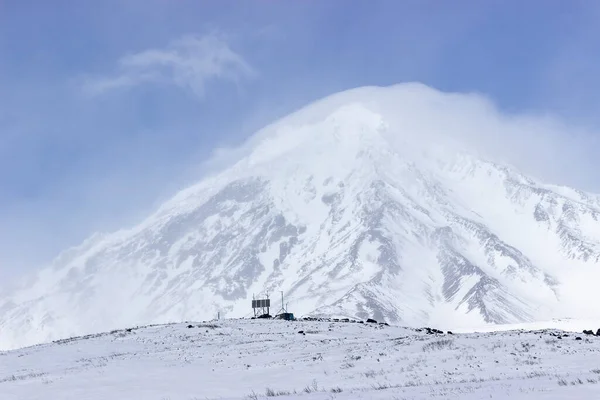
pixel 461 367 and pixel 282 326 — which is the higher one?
pixel 282 326

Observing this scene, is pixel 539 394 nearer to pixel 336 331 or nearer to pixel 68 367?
pixel 68 367

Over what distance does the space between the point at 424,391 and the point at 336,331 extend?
143 ft

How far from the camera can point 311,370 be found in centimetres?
3709

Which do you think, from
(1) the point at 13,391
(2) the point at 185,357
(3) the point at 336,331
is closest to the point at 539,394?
(1) the point at 13,391

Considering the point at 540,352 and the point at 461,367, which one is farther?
the point at 540,352

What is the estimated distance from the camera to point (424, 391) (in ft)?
80.9

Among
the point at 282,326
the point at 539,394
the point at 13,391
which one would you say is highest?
the point at 282,326

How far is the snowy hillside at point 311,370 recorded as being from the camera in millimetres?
25578

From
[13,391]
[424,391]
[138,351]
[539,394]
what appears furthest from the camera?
[138,351]

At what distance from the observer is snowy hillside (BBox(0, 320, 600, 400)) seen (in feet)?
83.9

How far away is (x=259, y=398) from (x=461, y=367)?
11.9m

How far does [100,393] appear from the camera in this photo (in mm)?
32094

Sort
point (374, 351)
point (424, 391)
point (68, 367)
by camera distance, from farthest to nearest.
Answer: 1. point (68, 367)
2. point (374, 351)
3. point (424, 391)

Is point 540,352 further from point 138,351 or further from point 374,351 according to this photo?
Answer: point 138,351
